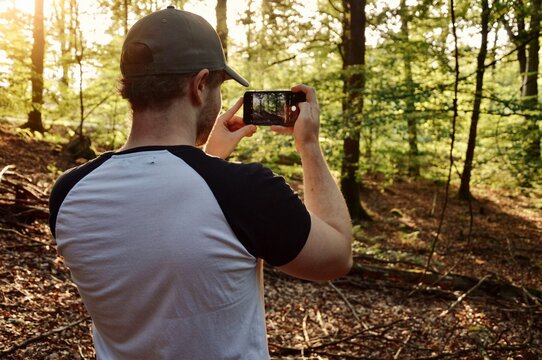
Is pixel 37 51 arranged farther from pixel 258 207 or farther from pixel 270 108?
pixel 258 207

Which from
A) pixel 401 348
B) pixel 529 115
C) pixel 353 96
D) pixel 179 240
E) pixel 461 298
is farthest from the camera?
pixel 353 96

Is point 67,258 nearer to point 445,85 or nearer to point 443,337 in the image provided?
point 443,337

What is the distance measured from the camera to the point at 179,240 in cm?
115

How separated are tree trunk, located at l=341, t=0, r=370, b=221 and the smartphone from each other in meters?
6.84

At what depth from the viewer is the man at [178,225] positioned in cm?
117

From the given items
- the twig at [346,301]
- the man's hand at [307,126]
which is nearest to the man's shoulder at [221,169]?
the man's hand at [307,126]

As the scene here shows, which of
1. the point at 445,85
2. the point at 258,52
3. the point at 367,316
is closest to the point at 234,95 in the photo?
the point at 258,52

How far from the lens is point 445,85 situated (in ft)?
28.4

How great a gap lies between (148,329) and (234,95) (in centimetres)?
1333

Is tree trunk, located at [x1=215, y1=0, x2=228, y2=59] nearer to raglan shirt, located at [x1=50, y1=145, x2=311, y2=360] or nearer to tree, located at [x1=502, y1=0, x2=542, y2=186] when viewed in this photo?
tree, located at [x1=502, y1=0, x2=542, y2=186]

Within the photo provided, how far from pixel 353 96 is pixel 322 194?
29.6ft

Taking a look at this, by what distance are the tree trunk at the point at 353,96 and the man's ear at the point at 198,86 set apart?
751 cm

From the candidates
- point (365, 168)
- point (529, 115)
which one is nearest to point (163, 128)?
point (529, 115)

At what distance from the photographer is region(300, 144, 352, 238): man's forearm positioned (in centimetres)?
142
